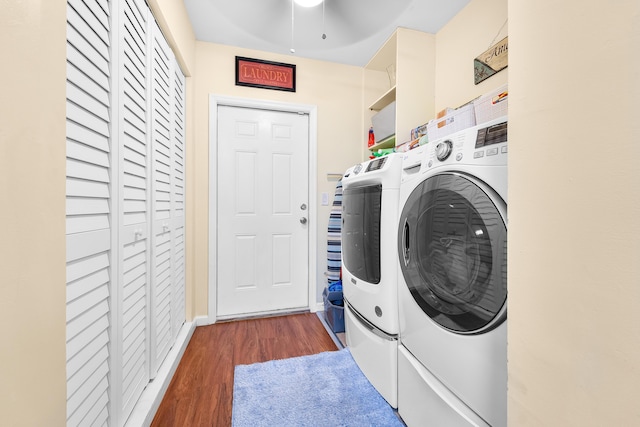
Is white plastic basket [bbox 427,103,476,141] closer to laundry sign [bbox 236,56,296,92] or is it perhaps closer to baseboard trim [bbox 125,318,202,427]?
laundry sign [bbox 236,56,296,92]

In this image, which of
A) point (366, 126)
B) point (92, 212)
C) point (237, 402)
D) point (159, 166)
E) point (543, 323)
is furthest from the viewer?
point (366, 126)

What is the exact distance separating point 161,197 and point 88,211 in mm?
705

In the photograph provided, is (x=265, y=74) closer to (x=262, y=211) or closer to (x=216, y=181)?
(x=216, y=181)

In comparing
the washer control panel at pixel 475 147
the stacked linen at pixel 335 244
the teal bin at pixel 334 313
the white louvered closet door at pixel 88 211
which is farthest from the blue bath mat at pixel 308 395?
the washer control panel at pixel 475 147

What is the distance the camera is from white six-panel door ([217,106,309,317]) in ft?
7.39

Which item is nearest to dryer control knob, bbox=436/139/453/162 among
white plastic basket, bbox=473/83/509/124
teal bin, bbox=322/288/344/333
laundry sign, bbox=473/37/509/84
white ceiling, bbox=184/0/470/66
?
white plastic basket, bbox=473/83/509/124

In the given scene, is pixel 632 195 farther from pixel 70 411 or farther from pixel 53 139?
pixel 70 411

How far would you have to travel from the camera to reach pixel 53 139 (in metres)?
0.56

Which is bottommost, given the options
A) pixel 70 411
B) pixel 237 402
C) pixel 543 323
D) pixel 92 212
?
pixel 237 402

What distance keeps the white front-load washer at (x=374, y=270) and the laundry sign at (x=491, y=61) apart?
0.96m

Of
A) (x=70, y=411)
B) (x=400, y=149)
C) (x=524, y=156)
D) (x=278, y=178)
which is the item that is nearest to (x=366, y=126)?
(x=400, y=149)

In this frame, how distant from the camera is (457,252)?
2.86ft

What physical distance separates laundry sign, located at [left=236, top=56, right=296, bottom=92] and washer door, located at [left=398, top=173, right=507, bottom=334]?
1819mm

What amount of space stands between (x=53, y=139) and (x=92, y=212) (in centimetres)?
31
